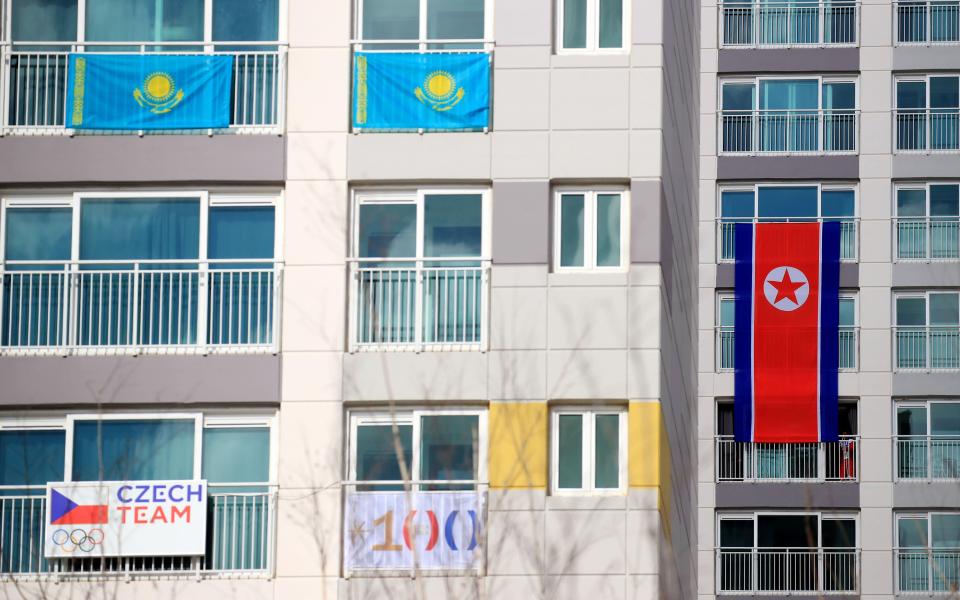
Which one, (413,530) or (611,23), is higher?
(611,23)

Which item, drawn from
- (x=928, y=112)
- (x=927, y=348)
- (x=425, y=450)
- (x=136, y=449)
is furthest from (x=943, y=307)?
(x=136, y=449)

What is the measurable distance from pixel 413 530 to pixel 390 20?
22.4 ft

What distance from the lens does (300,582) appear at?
1069 inches

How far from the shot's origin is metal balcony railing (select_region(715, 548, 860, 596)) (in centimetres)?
5797

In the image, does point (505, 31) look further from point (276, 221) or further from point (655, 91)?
point (276, 221)

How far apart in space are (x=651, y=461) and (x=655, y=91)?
15.8ft

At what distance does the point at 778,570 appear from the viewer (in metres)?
58.2

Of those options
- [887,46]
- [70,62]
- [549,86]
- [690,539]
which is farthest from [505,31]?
[887,46]

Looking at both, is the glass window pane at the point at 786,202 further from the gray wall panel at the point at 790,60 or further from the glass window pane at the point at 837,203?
the gray wall panel at the point at 790,60

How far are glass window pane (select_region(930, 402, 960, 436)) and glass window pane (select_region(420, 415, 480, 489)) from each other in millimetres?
32438

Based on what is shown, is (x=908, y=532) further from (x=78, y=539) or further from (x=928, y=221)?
(x=78, y=539)

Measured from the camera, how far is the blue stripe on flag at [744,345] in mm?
52156

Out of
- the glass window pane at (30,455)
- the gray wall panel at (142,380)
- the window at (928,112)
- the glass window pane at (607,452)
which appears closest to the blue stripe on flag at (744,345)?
the window at (928,112)

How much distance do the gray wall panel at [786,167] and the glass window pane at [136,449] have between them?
33514 mm
